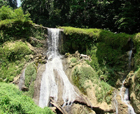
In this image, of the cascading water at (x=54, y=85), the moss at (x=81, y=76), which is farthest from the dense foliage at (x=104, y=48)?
the cascading water at (x=54, y=85)

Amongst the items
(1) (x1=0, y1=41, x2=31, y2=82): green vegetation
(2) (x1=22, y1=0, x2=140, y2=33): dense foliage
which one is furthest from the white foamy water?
(1) (x1=0, y1=41, x2=31, y2=82): green vegetation

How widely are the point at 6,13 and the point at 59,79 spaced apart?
1124 cm

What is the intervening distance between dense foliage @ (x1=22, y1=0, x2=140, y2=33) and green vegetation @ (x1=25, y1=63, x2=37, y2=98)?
40.2 feet

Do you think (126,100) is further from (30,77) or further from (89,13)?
(89,13)

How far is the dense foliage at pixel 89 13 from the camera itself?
51.7ft

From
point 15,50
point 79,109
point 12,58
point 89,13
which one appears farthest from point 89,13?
point 79,109

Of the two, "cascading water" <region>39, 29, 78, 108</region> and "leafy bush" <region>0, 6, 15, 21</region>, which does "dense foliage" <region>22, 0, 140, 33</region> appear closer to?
"cascading water" <region>39, 29, 78, 108</region>

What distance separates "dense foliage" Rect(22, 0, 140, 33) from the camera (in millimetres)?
15755

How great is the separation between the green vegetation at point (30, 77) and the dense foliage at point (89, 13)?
482 inches

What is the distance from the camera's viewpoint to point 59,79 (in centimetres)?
1112

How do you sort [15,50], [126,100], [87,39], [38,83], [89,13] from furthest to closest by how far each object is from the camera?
[89,13], [87,39], [15,50], [38,83], [126,100]

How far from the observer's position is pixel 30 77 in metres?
10.7

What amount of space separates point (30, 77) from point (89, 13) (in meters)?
17.8

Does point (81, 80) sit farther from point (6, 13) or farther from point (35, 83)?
point (6, 13)
